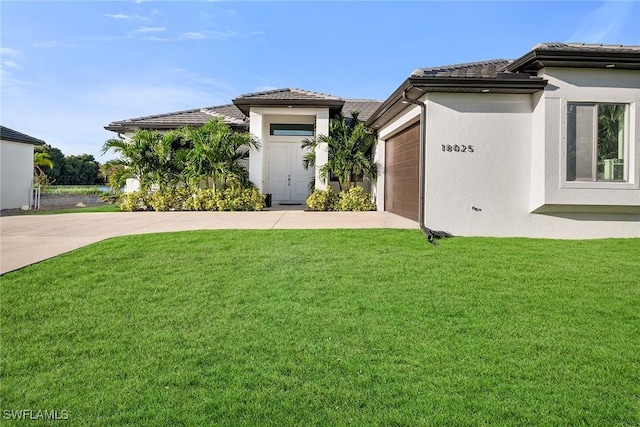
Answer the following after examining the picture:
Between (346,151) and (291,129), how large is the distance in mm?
4123

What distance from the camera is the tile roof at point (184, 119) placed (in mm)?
15539

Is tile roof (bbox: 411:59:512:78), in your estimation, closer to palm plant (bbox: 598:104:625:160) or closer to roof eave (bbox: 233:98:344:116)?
palm plant (bbox: 598:104:625:160)

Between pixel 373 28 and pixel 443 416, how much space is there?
14.4 metres

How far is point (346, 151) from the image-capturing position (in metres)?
13.4

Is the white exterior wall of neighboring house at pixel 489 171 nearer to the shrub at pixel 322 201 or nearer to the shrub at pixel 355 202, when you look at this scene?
the shrub at pixel 355 202

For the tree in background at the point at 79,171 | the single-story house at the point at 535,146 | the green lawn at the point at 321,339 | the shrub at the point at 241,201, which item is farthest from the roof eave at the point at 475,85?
the tree in background at the point at 79,171

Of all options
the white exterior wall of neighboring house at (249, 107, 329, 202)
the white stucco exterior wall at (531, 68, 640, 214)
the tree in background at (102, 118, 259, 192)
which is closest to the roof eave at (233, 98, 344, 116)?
the tree in background at (102, 118, 259, 192)

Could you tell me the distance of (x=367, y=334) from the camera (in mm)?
3736

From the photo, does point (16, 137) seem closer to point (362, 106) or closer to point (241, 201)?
point (241, 201)

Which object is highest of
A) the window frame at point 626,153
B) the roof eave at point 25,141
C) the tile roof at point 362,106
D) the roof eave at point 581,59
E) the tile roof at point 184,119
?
the tile roof at point 362,106

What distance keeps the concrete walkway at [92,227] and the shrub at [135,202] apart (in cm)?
154

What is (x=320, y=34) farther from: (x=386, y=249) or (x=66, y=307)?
(x=66, y=307)

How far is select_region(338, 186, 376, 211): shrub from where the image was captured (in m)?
13.5

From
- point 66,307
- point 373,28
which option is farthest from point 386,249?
point 373,28
